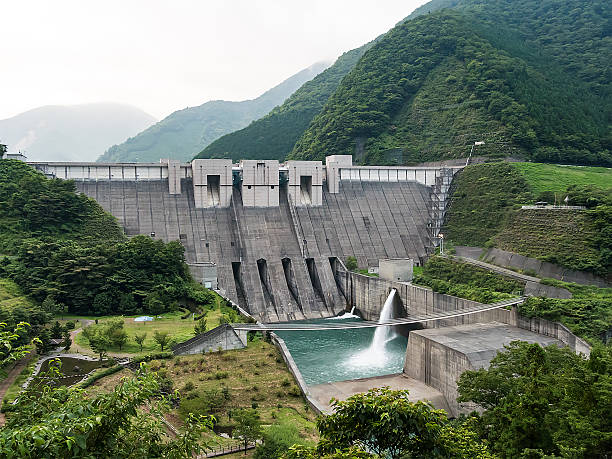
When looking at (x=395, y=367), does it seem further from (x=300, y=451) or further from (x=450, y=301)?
(x=300, y=451)

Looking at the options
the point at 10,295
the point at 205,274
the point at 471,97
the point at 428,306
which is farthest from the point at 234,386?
the point at 471,97

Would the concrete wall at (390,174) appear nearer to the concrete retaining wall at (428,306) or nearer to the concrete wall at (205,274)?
the concrete retaining wall at (428,306)

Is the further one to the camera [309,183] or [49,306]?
[309,183]

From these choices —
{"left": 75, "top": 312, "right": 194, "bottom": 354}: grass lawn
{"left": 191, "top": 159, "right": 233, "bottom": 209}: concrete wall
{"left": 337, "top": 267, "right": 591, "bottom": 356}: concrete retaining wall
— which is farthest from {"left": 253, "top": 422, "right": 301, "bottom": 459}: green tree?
{"left": 191, "top": 159, "right": 233, "bottom": 209}: concrete wall

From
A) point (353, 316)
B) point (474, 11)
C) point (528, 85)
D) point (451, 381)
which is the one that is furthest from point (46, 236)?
point (474, 11)

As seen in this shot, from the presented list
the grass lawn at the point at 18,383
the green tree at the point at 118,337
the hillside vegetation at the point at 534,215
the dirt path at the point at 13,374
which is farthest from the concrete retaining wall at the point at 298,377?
the hillside vegetation at the point at 534,215

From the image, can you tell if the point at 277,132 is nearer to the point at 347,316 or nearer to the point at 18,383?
the point at 347,316
